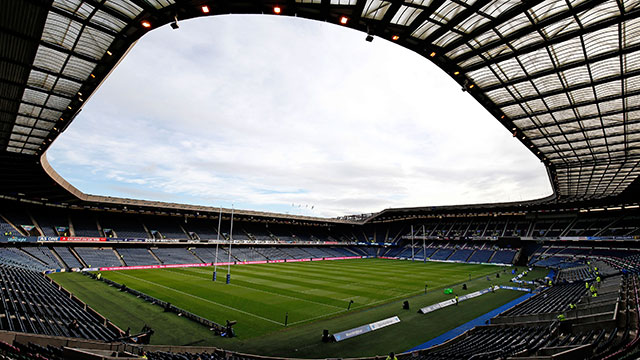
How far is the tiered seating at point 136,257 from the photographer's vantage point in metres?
50.5

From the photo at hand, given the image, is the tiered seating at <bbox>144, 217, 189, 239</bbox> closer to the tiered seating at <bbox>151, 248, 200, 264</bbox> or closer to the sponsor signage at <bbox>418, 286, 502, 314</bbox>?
the tiered seating at <bbox>151, 248, 200, 264</bbox>

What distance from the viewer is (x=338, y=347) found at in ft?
57.0

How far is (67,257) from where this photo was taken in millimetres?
45156

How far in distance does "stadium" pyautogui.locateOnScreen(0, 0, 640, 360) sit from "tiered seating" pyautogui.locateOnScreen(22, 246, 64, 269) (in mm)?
266

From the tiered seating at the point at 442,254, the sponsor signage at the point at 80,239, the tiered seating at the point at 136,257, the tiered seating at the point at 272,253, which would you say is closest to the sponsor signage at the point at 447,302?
the tiered seating at the point at 442,254

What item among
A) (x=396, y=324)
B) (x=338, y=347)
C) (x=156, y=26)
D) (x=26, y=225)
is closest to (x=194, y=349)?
(x=338, y=347)

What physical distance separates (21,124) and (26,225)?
34263 mm

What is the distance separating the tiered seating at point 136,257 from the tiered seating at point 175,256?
1.57m

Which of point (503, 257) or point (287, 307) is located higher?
point (503, 257)

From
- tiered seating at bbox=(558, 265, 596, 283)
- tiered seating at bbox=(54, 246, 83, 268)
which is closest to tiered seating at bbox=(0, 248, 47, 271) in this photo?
tiered seating at bbox=(54, 246, 83, 268)

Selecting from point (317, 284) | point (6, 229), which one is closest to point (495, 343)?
point (317, 284)

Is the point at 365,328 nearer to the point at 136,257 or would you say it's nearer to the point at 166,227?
the point at 136,257

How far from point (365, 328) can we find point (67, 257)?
47.2m

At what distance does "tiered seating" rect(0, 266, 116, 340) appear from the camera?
572 inches
